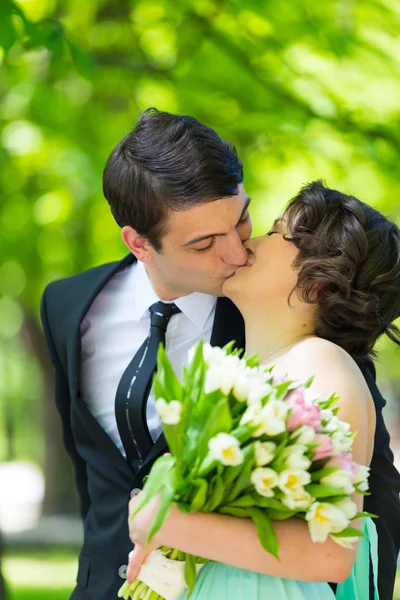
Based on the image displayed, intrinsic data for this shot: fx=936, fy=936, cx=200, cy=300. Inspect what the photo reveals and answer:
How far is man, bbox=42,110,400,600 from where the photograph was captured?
3646mm

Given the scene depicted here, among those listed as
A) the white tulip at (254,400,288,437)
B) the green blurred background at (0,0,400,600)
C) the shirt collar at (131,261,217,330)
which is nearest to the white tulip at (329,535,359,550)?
the white tulip at (254,400,288,437)

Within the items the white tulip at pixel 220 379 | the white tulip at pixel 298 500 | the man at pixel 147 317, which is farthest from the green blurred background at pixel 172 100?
the white tulip at pixel 298 500

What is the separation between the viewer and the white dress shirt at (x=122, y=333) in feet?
13.0

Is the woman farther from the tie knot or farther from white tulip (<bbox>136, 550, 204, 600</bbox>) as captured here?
the tie knot

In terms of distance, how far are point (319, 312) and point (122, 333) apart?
1.08m

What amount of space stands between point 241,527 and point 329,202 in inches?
51.0

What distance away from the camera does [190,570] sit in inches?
113

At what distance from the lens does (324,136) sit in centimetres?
702

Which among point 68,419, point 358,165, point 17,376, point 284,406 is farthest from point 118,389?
point 17,376

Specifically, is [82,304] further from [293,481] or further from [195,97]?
[195,97]

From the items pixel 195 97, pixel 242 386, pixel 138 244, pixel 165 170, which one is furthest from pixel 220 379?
pixel 195 97

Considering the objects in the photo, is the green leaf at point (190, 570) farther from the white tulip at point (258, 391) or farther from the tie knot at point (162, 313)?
the tie knot at point (162, 313)

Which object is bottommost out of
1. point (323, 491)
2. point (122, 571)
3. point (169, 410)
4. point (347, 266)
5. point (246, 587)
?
point (122, 571)

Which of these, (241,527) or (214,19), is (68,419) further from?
(214,19)
